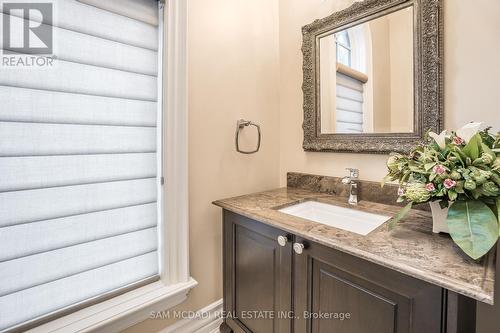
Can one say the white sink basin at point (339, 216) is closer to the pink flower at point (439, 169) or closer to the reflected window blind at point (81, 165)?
the pink flower at point (439, 169)

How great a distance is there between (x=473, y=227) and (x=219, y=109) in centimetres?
120

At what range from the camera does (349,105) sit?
1.40m

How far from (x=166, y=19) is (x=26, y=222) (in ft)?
3.45

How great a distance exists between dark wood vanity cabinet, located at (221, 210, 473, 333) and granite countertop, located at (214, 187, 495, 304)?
2.3 inches

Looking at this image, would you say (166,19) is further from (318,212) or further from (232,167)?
(318,212)

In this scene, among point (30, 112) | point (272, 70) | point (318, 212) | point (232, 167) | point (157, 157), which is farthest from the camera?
point (272, 70)

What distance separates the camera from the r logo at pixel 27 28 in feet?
2.87

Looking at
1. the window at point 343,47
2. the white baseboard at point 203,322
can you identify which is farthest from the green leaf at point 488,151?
the white baseboard at point 203,322

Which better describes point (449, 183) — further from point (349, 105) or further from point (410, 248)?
point (349, 105)

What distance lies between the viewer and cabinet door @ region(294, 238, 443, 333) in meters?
0.66

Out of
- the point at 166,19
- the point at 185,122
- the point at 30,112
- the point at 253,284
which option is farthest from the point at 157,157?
the point at 253,284

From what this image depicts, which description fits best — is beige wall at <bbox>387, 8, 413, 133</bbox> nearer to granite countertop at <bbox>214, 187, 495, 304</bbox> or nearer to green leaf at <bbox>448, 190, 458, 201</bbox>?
granite countertop at <bbox>214, 187, 495, 304</bbox>

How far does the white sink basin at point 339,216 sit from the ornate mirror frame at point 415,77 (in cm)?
34

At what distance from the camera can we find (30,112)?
916mm
